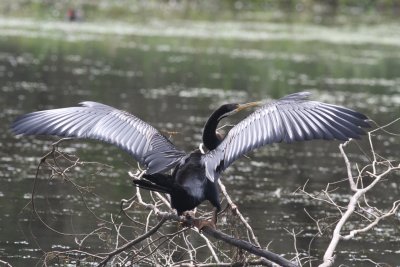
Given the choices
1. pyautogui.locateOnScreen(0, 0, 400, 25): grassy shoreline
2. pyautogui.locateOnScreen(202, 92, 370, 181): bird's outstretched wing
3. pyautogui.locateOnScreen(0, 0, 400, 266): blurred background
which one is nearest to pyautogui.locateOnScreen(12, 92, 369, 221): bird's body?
pyautogui.locateOnScreen(202, 92, 370, 181): bird's outstretched wing

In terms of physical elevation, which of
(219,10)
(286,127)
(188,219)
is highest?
(286,127)

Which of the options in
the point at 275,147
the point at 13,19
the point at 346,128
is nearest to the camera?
the point at 346,128

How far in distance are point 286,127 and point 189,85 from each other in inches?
751

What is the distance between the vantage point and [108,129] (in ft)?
22.1

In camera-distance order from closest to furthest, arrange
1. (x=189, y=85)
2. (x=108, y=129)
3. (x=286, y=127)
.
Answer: (x=286, y=127)
(x=108, y=129)
(x=189, y=85)

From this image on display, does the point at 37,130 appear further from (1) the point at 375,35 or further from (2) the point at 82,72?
(1) the point at 375,35

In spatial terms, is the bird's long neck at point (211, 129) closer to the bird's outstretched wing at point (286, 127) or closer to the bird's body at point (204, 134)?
the bird's body at point (204, 134)

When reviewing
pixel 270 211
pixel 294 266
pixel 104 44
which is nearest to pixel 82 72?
pixel 104 44

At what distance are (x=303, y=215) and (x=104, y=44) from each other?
2280cm

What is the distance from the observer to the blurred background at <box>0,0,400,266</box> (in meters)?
11.6

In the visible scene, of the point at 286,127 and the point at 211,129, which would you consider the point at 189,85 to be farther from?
the point at 286,127

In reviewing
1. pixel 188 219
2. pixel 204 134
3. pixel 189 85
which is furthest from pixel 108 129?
pixel 189 85

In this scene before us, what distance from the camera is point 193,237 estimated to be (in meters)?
10.9

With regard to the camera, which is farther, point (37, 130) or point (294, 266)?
point (294, 266)
